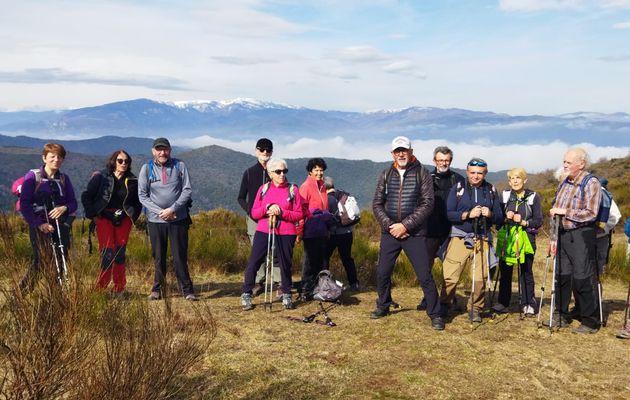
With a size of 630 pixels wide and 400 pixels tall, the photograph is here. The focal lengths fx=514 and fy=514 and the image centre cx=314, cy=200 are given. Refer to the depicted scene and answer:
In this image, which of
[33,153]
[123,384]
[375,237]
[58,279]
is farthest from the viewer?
[33,153]

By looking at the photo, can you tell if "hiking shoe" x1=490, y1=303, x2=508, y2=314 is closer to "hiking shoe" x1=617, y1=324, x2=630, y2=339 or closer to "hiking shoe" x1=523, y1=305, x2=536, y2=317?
"hiking shoe" x1=523, y1=305, x2=536, y2=317

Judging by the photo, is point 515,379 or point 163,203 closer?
point 515,379

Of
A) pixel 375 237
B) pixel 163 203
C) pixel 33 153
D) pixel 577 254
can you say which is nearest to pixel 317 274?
pixel 163 203

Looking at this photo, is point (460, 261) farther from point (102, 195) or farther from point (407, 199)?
point (102, 195)

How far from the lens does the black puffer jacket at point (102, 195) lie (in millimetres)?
6090

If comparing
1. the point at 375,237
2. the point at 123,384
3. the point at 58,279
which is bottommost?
the point at 375,237

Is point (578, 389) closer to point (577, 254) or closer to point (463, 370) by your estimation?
point (463, 370)

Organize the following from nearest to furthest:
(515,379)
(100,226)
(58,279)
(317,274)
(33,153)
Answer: (58,279), (515,379), (100,226), (317,274), (33,153)

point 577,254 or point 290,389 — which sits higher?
point 577,254

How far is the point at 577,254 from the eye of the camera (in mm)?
5410

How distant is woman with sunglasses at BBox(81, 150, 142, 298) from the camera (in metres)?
6.11

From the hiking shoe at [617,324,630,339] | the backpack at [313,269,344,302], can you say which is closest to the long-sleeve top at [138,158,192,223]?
the backpack at [313,269,344,302]

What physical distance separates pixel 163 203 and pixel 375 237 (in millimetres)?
8742

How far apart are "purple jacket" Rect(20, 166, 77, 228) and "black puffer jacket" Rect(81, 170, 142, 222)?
187 mm
